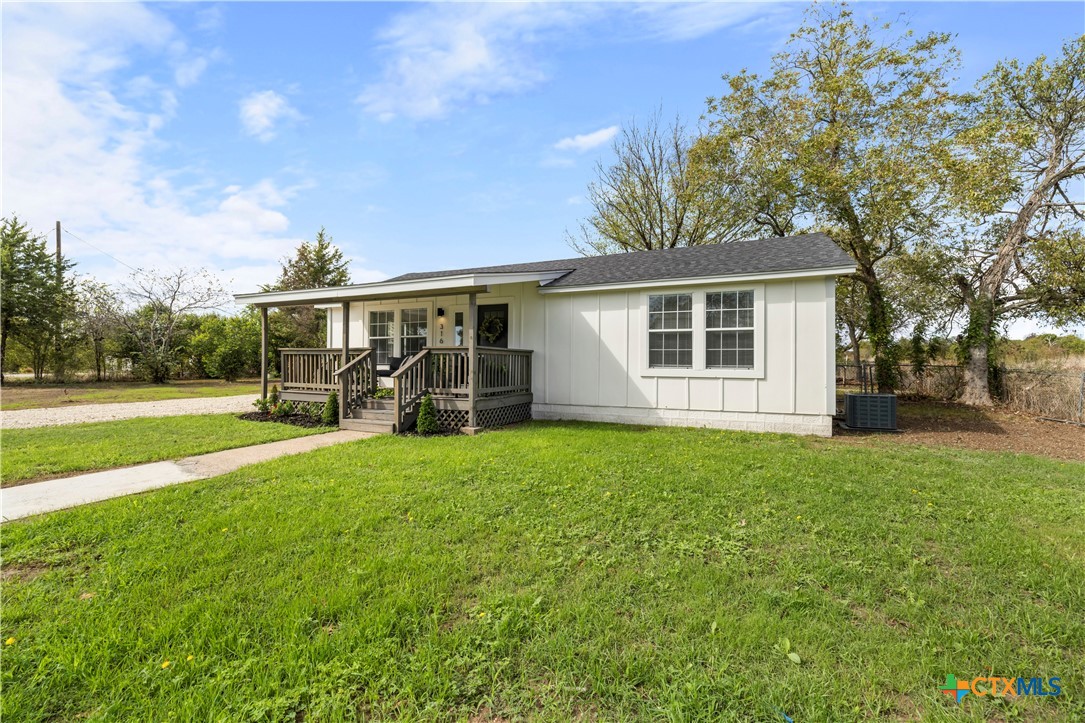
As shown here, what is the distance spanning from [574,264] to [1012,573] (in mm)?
9975

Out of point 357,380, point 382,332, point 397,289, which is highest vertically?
point 397,289

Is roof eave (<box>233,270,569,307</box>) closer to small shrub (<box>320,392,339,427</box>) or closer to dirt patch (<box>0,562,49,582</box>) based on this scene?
small shrub (<box>320,392,339,427</box>)

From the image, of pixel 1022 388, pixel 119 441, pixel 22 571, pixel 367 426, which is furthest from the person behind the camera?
pixel 1022 388

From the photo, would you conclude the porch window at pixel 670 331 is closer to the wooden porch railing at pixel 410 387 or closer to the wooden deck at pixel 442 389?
the wooden deck at pixel 442 389

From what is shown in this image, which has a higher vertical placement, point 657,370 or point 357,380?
point 657,370

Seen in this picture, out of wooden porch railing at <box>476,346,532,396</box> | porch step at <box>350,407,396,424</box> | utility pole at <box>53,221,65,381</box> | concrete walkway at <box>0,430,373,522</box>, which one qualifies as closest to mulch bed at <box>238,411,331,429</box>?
porch step at <box>350,407,396,424</box>

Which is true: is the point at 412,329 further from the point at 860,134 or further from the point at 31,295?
the point at 31,295

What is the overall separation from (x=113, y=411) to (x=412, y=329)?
7.27 meters

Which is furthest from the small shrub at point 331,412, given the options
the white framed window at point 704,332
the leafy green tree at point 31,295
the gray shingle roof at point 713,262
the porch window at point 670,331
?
the leafy green tree at point 31,295

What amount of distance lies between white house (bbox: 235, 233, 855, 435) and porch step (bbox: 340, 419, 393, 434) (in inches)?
1.2

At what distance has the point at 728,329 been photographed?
8.65 m

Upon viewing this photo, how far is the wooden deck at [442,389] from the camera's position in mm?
8438

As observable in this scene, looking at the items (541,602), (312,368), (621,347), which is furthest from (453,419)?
(541,602)

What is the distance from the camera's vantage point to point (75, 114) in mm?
7836
